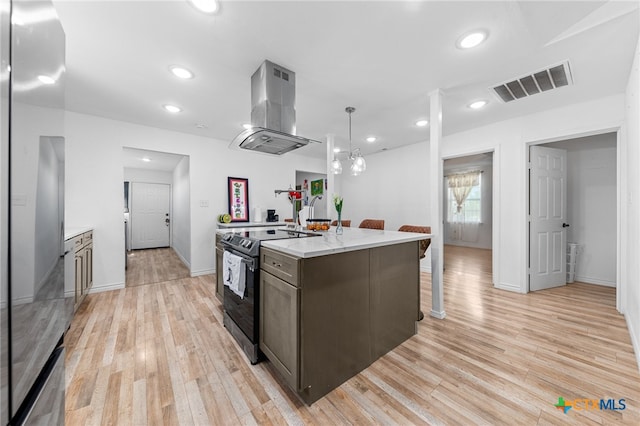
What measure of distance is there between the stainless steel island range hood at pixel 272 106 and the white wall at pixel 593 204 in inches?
175

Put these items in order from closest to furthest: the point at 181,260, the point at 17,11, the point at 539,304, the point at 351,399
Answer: the point at 17,11 < the point at 351,399 < the point at 539,304 < the point at 181,260

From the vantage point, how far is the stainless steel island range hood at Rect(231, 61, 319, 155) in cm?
217

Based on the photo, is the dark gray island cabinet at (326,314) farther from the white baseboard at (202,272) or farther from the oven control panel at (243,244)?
the white baseboard at (202,272)

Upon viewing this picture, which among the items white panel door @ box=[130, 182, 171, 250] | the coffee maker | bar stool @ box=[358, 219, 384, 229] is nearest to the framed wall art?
the coffee maker

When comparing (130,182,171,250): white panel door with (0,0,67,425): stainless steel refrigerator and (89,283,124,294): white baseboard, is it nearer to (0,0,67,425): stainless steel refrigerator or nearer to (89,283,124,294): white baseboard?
(89,283,124,294): white baseboard

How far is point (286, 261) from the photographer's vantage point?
1.51 metres

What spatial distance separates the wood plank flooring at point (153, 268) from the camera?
399cm

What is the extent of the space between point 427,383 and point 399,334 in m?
0.49

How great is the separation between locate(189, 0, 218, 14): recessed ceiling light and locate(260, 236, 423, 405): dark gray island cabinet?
5.28 ft


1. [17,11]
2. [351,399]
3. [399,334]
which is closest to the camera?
[17,11]

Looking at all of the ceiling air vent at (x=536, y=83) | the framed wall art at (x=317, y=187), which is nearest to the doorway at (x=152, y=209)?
the framed wall art at (x=317, y=187)

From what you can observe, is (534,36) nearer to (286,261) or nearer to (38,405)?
(286,261)

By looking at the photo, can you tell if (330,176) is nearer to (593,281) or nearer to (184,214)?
(184,214)

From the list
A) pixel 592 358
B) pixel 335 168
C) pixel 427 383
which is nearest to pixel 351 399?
pixel 427 383
